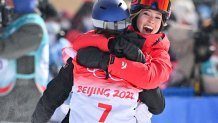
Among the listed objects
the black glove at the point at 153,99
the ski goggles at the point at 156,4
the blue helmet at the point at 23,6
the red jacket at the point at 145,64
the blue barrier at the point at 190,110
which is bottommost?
the blue barrier at the point at 190,110

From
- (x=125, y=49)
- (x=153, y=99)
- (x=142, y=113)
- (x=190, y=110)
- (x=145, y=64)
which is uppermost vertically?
(x=125, y=49)

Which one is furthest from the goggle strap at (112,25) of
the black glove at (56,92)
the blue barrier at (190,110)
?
the blue barrier at (190,110)

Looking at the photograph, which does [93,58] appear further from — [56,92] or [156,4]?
[156,4]

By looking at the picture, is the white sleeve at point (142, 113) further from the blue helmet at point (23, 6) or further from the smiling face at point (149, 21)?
the blue helmet at point (23, 6)

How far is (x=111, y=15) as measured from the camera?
12.8ft

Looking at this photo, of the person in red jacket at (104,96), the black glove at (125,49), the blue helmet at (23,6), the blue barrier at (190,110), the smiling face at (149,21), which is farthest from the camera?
the blue barrier at (190,110)

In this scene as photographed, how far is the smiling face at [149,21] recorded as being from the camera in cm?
402

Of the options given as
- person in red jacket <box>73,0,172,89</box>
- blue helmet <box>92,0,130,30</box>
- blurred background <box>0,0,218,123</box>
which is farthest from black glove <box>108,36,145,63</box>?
blurred background <box>0,0,218,123</box>

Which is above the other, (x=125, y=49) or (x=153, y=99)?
(x=125, y=49)

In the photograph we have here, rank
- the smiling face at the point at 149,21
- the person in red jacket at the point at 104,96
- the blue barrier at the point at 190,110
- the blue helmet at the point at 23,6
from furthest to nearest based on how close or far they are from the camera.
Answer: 1. the blue barrier at the point at 190,110
2. the blue helmet at the point at 23,6
3. the smiling face at the point at 149,21
4. the person in red jacket at the point at 104,96

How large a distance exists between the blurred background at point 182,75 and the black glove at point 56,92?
1443 millimetres

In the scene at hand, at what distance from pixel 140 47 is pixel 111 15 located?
0.28m

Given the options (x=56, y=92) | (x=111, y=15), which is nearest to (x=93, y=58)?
(x=111, y=15)

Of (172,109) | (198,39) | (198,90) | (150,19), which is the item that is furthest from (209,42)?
(150,19)
